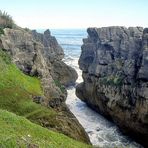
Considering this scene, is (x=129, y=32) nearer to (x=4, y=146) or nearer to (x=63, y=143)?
(x=63, y=143)

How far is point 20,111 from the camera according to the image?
3734 cm

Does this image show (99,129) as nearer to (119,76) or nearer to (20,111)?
(119,76)

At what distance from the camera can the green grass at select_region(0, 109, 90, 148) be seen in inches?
867

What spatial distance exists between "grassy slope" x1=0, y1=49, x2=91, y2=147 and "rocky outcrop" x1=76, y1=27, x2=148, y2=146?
13142 mm

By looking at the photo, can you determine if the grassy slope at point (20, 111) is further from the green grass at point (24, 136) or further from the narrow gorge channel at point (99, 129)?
the narrow gorge channel at point (99, 129)

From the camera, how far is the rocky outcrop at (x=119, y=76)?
51625 mm

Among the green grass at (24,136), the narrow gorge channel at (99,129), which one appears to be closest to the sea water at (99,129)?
the narrow gorge channel at (99,129)

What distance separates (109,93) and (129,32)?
1186 cm

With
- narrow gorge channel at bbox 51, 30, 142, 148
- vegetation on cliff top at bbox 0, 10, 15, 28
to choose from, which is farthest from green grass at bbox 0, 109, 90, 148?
vegetation on cliff top at bbox 0, 10, 15, 28

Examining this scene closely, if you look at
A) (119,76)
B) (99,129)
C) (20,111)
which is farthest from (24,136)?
(119,76)

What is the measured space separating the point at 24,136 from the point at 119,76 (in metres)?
35.8

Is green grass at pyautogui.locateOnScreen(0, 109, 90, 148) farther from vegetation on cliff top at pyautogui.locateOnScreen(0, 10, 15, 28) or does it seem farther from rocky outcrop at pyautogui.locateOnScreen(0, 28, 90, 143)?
vegetation on cliff top at pyautogui.locateOnScreen(0, 10, 15, 28)

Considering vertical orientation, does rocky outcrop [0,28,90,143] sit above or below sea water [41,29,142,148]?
above

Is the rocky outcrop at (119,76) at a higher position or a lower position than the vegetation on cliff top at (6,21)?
lower
